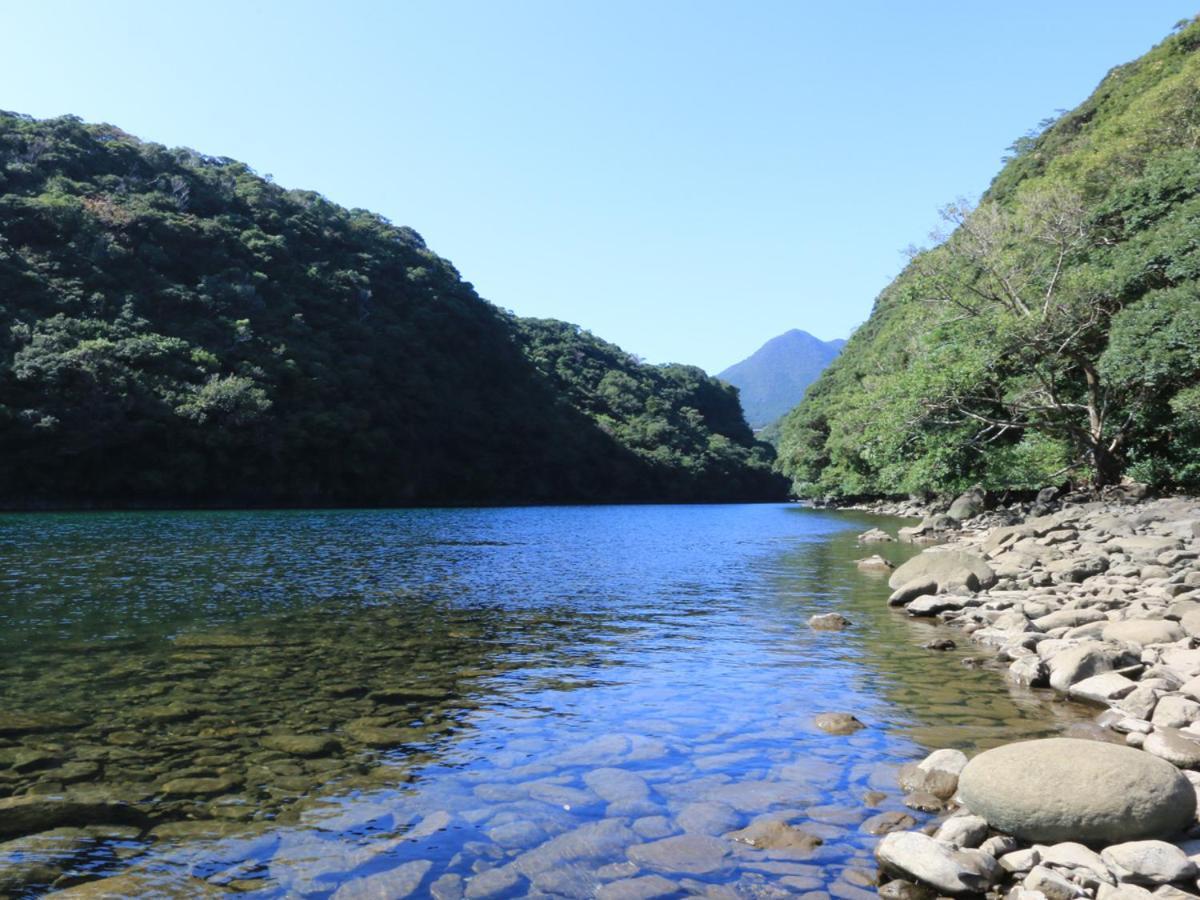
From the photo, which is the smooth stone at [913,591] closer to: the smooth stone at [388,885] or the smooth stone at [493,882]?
the smooth stone at [493,882]

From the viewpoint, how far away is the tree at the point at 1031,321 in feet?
92.4

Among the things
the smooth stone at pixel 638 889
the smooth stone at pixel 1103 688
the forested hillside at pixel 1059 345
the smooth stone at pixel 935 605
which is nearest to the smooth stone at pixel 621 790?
the smooth stone at pixel 638 889

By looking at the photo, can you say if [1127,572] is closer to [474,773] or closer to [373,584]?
[474,773]

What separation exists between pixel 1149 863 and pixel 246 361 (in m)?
70.7

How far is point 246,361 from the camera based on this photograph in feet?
219

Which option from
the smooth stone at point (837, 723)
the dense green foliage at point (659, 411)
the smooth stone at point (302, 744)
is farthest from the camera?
the dense green foliage at point (659, 411)

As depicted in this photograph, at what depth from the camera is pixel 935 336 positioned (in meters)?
34.1

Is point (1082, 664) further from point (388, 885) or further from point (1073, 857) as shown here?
point (388, 885)

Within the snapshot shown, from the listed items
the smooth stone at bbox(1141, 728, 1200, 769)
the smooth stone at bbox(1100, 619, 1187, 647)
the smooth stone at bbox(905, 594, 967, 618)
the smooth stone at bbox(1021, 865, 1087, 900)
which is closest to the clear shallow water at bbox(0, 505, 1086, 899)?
the smooth stone at bbox(905, 594, 967, 618)

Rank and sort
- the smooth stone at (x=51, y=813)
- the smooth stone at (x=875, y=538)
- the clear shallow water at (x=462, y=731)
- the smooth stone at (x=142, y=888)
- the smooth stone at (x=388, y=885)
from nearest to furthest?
the smooth stone at (x=142, y=888) < the smooth stone at (x=388, y=885) < the clear shallow water at (x=462, y=731) < the smooth stone at (x=51, y=813) < the smooth stone at (x=875, y=538)

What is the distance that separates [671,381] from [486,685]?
140 metres

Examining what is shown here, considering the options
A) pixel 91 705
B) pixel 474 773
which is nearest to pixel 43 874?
pixel 474 773

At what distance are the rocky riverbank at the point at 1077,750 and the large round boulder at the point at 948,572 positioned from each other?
0.04 meters

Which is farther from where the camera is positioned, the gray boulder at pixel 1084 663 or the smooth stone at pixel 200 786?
the gray boulder at pixel 1084 663
